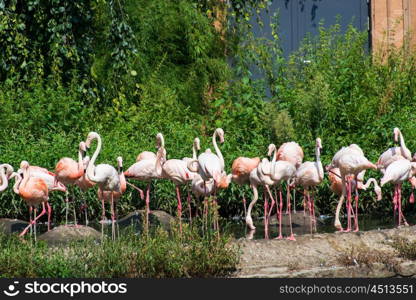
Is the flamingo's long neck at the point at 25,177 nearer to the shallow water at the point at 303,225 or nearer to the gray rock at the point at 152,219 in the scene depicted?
the gray rock at the point at 152,219

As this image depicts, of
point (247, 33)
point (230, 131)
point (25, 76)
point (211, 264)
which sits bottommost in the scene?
point (211, 264)

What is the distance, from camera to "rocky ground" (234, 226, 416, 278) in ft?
22.8

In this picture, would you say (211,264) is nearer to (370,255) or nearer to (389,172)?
(370,255)

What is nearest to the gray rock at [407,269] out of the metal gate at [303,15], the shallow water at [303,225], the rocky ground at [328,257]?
the rocky ground at [328,257]

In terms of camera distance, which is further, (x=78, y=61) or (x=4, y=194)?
(x=78, y=61)

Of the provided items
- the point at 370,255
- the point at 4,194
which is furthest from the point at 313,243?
the point at 4,194

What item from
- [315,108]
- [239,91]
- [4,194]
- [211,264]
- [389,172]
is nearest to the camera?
[211,264]

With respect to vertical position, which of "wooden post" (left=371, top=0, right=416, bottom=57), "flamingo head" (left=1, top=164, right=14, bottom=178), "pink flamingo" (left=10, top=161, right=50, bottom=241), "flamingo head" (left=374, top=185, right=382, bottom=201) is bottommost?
"flamingo head" (left=374, top=185, right=382, bottom=201)

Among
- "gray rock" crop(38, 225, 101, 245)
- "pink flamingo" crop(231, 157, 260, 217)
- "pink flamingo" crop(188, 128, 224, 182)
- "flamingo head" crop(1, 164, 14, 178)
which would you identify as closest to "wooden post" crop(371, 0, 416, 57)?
"pink flamingo" crop(231, 157, 260, 217)

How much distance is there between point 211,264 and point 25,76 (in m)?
6.33

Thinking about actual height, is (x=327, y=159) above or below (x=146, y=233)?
above

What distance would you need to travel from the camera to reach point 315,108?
12.1 meters

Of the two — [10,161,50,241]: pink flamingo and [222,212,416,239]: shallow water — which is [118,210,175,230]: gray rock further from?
[10,161,50,241]: pink flamingo

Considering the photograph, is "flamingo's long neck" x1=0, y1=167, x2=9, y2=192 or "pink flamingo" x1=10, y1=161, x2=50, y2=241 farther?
"flamingo's long neck" x1=0, y1=167, x2=9, y2=192
